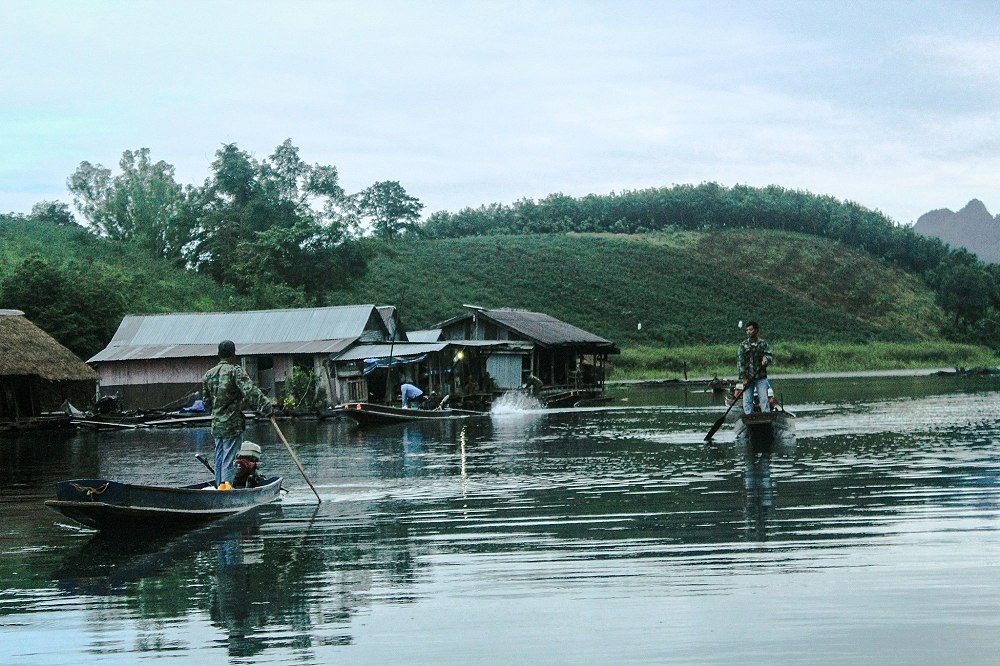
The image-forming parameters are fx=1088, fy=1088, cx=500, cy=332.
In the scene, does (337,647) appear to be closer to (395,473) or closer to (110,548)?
(110,548)

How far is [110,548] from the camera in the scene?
1138 centimetres

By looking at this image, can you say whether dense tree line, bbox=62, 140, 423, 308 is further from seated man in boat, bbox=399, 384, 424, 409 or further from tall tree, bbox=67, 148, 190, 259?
seated man in boat, bbox=399, 384, 424, 409

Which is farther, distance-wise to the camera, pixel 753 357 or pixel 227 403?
pixel 753 357

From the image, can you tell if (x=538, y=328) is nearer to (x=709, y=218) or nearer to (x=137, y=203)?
(x=137, y=203)

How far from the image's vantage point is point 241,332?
42.5 metres

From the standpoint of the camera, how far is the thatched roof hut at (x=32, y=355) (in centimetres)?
3319

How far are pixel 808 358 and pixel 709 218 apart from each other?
1767 inches

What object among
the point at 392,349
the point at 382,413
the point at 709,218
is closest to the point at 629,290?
the point at 709,218

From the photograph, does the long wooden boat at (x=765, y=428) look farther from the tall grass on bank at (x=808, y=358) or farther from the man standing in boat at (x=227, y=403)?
the tall grass on bank at (x=808, y=358)

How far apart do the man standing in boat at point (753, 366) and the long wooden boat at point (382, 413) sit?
47.6ft

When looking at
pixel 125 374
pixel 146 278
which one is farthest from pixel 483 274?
pixel 125 374

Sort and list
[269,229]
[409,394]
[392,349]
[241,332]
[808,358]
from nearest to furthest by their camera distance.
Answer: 1. [409,394]
2. [392,349]
3. [241,332]
4. [269,229]
5. [808,358]

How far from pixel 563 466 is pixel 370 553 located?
832 cm

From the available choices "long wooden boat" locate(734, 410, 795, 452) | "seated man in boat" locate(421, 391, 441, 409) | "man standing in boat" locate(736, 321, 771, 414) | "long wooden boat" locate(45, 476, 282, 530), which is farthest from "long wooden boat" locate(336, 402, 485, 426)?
"long wooden boat" locate(45, 476, 282, 530)
